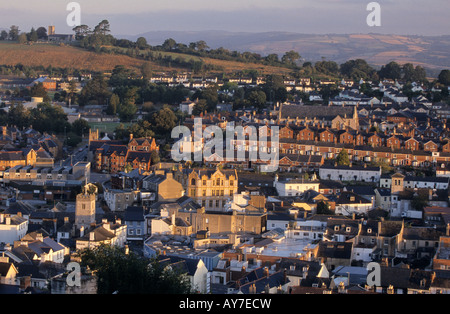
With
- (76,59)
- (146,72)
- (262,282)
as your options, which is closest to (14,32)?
(76,59)

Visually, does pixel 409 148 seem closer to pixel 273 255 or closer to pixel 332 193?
pixel 332 193

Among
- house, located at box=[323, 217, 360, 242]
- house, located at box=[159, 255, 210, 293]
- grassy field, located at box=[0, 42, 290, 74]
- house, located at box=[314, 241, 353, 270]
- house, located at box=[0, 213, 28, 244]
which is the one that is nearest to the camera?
house, located at box=[159, 255, 210, 293]

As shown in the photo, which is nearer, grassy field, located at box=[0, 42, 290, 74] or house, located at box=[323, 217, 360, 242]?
house, located at box=[323, 217, 360, 242]

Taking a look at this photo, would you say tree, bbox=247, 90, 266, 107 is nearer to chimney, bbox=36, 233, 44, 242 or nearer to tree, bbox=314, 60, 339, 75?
tree, bbox=314, 60, 339, 75

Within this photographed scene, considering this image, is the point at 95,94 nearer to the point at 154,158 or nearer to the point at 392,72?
the point at 154,158

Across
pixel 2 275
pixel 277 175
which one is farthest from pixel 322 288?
pixel 277 175

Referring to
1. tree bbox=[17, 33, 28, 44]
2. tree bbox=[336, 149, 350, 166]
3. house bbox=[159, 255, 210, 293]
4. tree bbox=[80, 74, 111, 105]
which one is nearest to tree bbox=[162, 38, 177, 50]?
tree bbox=[17, 33, 28, 44]
